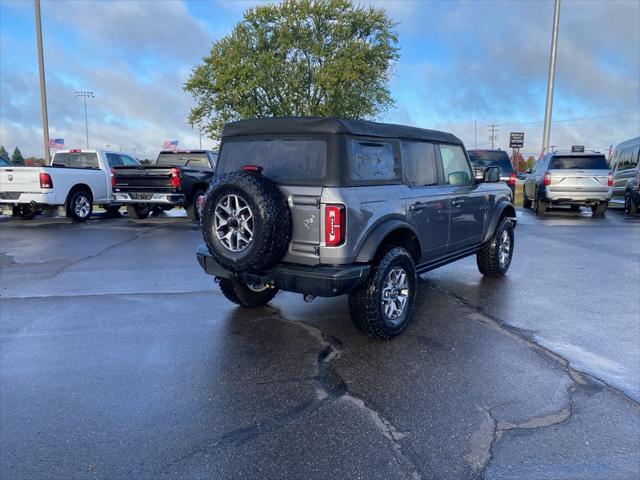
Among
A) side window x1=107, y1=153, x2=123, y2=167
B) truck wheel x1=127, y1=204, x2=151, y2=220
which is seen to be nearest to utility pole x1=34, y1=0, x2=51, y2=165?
side window x1=107, y1=153, x2=123, y2=167

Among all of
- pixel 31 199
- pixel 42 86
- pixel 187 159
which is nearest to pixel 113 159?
pixel 187 159

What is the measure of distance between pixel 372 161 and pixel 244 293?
2.01 m

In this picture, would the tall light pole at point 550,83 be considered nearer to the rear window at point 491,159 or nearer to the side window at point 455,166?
the rear window at point 491,159

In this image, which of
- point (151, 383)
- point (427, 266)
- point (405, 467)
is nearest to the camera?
point (405, 467)

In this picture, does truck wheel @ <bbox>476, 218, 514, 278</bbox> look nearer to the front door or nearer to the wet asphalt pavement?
the wet asphalt pavement

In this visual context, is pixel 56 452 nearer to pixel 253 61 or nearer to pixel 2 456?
pixel 2 456

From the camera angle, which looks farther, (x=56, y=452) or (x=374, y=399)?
(x=374, y=399)

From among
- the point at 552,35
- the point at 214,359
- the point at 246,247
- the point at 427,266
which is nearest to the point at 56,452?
the point at 214,359

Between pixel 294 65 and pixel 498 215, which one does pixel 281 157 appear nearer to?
pixel 498 215

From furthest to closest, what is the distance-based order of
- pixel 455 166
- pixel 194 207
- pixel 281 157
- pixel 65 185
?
pixel 194 207
pixel 65 185
pixel 455 166
pixel 281 157

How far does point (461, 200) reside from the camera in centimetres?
575

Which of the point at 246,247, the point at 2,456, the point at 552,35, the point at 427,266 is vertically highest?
the point at 552,35

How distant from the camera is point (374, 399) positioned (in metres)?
3.39

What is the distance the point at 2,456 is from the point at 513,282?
5922mm
